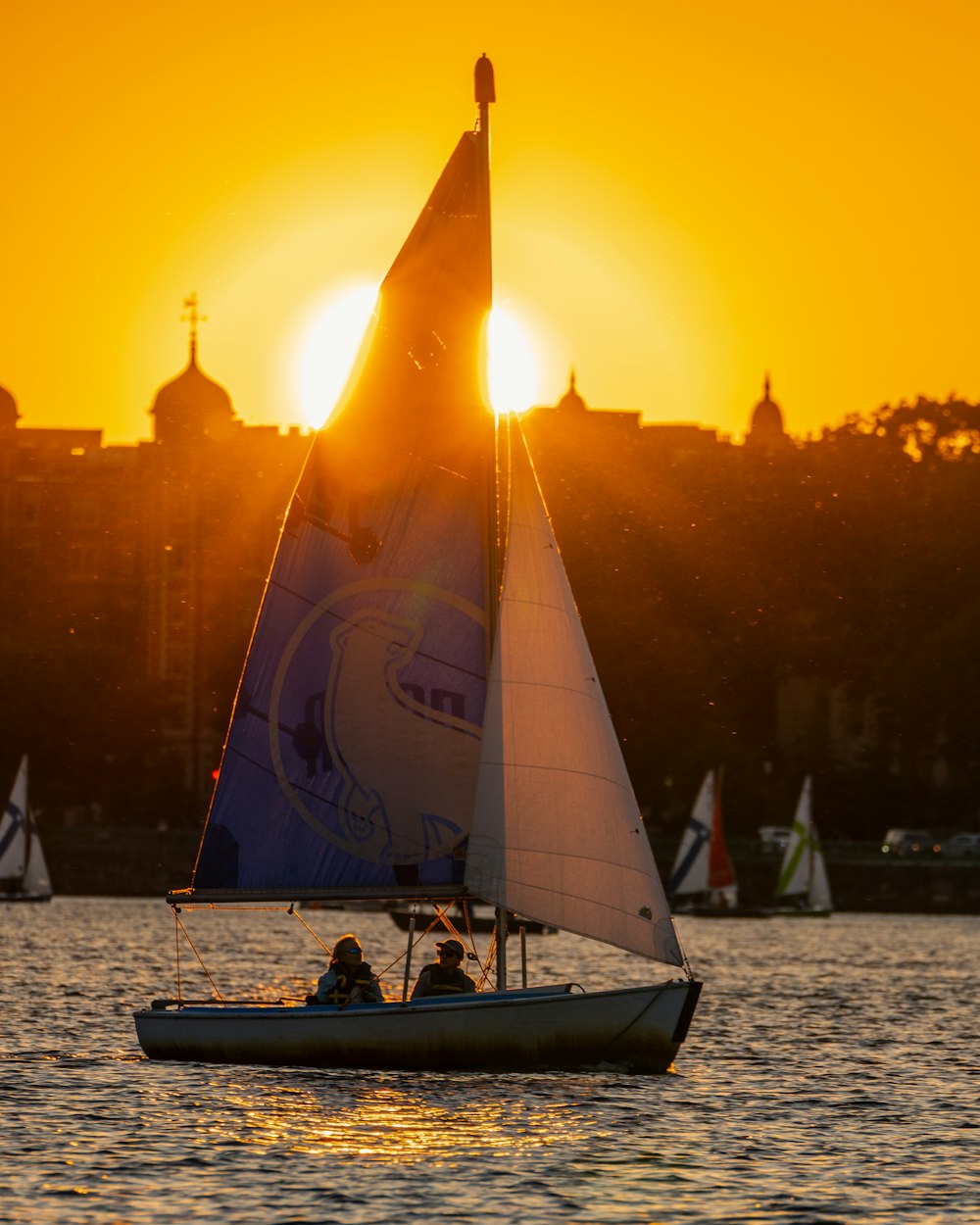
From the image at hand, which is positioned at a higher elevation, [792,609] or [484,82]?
[792,609]

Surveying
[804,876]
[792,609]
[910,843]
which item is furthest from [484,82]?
[792,609]

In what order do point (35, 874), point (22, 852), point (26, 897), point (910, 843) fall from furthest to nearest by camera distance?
point (910, 843) → point (22, 852) → point (35, 874) → point (26, 897)

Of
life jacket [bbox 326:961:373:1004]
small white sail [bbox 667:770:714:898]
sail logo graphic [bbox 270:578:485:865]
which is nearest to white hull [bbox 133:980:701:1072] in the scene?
life jacket [bbox 326:961:373:1004]

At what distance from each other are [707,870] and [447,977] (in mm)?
59090

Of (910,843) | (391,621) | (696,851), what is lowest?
(391,621)

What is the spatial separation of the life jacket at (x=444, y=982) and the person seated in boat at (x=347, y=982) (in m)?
0.58

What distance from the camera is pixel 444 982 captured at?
3281 cm

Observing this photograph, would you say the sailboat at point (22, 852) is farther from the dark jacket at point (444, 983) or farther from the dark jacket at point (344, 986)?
the dark jacket at point (444, 983)

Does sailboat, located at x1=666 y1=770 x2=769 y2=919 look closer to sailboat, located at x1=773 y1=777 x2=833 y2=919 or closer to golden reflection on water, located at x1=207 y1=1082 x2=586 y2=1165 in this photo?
sailboat, located at x1=773 y1=777 x2=833 y2=919

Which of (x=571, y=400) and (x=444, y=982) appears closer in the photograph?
(x=444, y=982)

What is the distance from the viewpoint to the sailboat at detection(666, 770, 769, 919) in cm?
8988

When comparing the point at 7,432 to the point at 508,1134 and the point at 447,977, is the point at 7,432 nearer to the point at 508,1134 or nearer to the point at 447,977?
the point at 447,977

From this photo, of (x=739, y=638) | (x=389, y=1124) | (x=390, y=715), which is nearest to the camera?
(x=389, y=1124)

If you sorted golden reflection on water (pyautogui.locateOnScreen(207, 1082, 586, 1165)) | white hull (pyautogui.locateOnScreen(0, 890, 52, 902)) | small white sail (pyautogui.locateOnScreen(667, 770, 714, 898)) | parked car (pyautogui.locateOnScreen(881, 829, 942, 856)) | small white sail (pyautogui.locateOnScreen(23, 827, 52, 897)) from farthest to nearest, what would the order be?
parked car (pyautogui.locateOnScreen(881, 829, 942, 856)), small white sail (pyautogui.locateOnScreen(23, 827, 52, 897)), white hull (pyautogui.locateOnScreen(0, 890, 52, 902)), small white sail (pyautogui.locateOnScreen(667, 770, 714, 898)), golden reflection on water (pyautogui.locateOnScreen(207, 1082, 586, 1165))
